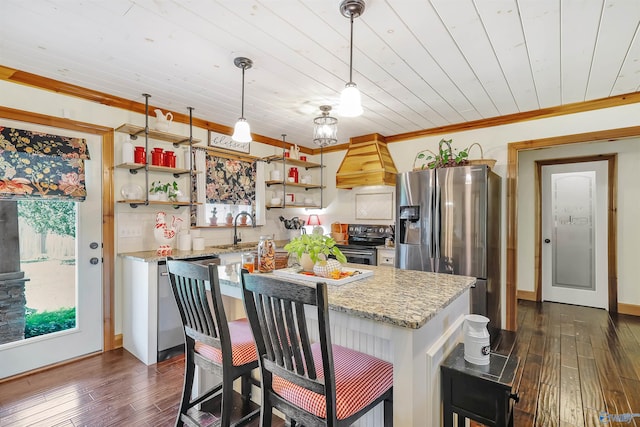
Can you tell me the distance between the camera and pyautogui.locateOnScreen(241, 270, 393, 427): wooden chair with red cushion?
104cm

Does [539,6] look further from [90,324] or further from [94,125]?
[90,324]

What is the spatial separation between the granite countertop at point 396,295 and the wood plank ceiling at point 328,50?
57.6 inches

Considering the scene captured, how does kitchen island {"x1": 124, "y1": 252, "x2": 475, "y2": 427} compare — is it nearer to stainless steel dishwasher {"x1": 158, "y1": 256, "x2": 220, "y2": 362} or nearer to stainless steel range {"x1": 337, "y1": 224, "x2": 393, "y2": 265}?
stainless steel dishwasher {"x1": 158, "y1": 256, "x2": 220, "y2": 362}

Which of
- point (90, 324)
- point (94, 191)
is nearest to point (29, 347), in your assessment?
point (90, 324)

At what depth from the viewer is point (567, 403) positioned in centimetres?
205

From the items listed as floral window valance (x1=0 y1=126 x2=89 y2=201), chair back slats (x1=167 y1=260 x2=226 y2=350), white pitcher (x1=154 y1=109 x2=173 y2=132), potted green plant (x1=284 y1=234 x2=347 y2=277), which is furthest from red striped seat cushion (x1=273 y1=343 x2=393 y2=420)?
white pitcher (x1=154 y1=109 x2=173 y2=132)

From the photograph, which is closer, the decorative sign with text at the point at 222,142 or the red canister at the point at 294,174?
the decorative sign with text at the point at 222,142

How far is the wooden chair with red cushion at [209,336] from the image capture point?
1.38 metres

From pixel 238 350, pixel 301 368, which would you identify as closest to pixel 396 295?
pixel 301 368

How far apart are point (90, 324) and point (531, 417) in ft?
11.4

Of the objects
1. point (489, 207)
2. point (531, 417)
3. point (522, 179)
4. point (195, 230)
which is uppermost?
point (522, 179)

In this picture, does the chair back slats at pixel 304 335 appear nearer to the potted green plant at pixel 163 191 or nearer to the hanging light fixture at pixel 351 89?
the hanging light fixture at pixel 351 89

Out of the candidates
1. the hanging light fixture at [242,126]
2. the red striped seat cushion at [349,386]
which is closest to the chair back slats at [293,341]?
the red striped seat cushion at [349,386]

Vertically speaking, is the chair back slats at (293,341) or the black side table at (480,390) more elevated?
the chair back slats at (293,341)
